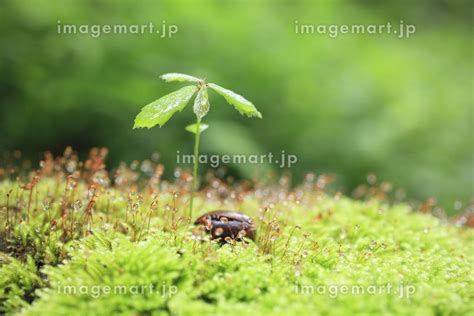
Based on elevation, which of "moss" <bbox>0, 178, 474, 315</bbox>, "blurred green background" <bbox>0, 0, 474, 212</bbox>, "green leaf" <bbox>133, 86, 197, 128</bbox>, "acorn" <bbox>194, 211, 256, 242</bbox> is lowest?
"moss" <bbox>0, 178, 474, 315</bbox>

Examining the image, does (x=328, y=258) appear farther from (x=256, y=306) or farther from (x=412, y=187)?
(x=412, y=187)

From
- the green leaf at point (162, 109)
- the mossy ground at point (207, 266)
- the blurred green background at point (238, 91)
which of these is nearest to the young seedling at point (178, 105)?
the green leaf at point (162, 109)

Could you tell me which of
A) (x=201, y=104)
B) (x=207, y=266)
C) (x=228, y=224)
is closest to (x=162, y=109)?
(x=201, y=104)

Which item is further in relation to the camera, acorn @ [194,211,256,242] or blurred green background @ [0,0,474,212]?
blurred green background @ [0,0,474,212]

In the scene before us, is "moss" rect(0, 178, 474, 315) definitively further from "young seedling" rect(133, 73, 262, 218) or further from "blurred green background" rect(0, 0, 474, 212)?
"blurred green background" rect(0, 0, 474, 212)

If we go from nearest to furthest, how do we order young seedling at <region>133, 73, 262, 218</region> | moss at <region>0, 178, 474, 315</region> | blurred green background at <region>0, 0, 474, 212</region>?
moss at <region>0, 178, 474, 315</region> < young seedling at <region>133, 73, 262, 218</region> < blurred green background at <region>0, 0, 474, 212</region>

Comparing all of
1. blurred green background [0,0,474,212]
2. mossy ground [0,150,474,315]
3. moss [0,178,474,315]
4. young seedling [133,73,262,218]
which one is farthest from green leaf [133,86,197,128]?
blurred green background [0,0,474,212]
